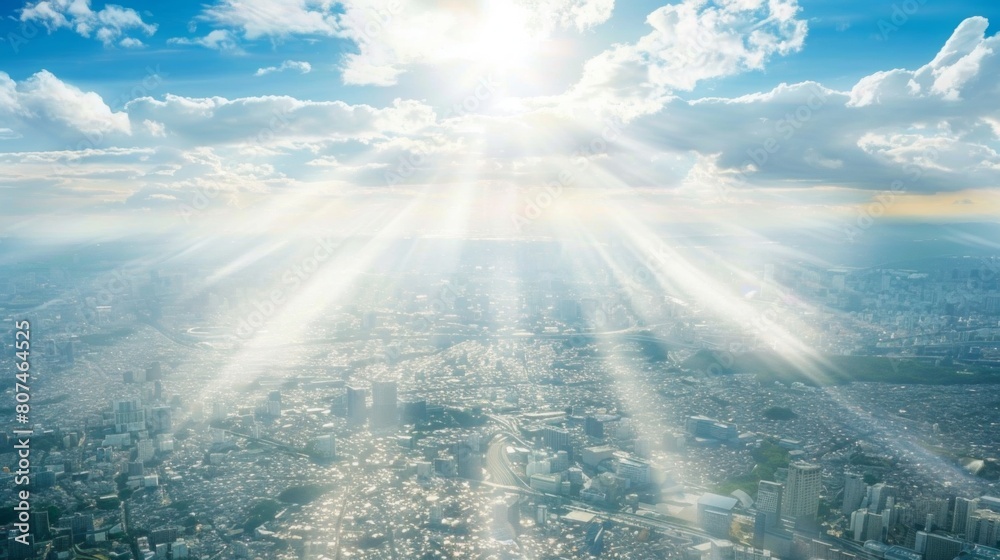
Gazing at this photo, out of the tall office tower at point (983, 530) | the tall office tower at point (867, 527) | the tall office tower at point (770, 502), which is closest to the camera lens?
the tall office tower at point (983, 530)

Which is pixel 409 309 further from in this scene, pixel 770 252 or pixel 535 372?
pixel 770 252

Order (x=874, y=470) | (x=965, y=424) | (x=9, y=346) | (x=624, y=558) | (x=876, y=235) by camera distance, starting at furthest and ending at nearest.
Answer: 1. (x=876, y=235)
2. (x=9, y=346)
3. (x=965, y=424)
4. (x=874, y=470)
5. (x=624, y=558)

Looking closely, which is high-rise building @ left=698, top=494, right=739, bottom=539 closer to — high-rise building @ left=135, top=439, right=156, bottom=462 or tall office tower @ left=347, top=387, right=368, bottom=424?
tall office tower @ left=347, top=387, right=368, bottom=424

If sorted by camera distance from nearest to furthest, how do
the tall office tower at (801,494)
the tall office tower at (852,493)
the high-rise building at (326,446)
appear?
the tall office tower at (801,494) → the tall office tower at (852,493) → the high-rise building at (326,446)

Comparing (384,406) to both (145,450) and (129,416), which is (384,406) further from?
(129,416)

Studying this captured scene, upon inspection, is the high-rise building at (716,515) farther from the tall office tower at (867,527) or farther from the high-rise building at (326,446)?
the high-rise building at (326,446)

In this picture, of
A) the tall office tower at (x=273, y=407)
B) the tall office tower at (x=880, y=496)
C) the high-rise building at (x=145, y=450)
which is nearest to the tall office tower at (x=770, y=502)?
the tall office tower at (x=880, y=496)

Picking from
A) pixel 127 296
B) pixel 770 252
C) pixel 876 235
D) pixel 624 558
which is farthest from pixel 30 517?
pixel 876 235
